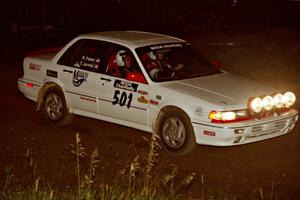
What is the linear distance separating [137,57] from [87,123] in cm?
181

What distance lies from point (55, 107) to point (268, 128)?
3.41 meters

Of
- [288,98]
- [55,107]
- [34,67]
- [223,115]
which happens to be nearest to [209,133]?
[223,115]

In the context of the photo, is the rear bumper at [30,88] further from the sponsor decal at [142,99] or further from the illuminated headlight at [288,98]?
the illuminated headlight at [288,98]

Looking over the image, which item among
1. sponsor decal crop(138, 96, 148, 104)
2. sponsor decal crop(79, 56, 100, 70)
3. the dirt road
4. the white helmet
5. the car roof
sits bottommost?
the dirt road

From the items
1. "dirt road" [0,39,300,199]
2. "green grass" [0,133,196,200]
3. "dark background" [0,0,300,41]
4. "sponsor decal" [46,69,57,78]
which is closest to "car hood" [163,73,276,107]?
"dirt road" [0,39,300,199]

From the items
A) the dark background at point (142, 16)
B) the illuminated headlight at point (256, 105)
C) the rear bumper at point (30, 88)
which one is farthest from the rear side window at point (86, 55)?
the dark background at point (142, 16)

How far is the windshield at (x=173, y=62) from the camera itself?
10.1 m

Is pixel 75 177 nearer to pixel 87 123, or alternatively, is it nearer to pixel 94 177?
pixel 94 177

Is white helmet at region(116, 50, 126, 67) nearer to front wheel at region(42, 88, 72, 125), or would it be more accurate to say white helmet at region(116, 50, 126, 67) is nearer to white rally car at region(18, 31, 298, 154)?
white rally car at region(18, 31, 298, 154)

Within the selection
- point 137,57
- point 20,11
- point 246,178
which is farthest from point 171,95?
point 20,11

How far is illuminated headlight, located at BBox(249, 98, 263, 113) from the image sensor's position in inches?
364

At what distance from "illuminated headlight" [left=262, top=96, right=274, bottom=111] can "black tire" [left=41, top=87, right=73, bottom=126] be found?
311cm

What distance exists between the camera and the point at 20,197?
717cm

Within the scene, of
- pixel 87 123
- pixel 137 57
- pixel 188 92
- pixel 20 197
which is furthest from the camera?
pixel 87 123
